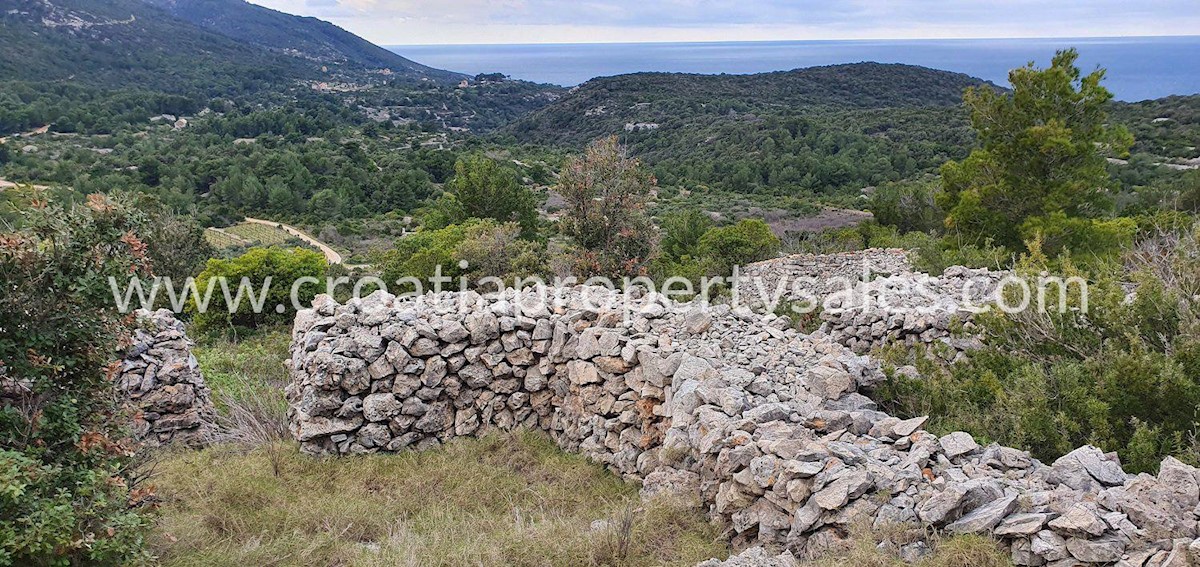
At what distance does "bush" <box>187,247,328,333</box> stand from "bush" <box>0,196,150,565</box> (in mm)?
11717

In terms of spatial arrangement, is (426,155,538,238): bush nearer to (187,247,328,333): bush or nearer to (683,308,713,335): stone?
(187,247,328,333): bush

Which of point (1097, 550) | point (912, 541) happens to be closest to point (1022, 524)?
point (1097, 550)

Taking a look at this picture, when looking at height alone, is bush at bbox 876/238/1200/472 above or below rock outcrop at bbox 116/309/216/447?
above

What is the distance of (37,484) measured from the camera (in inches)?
130

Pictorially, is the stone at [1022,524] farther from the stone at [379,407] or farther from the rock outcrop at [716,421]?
the stone at [379,407]

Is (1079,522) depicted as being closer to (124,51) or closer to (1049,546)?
(1049,546)

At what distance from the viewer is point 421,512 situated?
16.7 ft

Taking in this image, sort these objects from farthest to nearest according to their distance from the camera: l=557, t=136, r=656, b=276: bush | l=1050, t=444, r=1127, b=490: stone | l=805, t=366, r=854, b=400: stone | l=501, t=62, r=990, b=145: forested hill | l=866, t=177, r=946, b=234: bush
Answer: l=501, t=62, r=990, b=145: forested hill
l=866, t=177, r=946, b=234: bush
l=557, t=136, r=656, b=276: bush
l=805, t=366, r=854, b=400: stone
l=1050, t=444, r=1127, b=490: stone

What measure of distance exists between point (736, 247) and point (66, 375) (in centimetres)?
1511

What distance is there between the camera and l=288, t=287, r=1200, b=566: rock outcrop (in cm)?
335

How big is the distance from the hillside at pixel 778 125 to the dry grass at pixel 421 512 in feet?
123

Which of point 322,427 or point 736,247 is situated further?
point 736,247

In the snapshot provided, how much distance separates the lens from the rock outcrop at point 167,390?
7160mm

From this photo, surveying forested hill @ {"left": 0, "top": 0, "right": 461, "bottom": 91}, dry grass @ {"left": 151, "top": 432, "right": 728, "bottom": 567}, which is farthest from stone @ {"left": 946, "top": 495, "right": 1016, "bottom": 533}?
forested hill @ {"left": 0, "top": 0, "right": 461, "bottom": 91}
